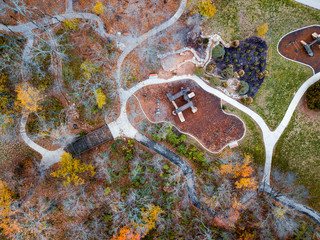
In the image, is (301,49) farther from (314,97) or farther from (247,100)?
(247,100)

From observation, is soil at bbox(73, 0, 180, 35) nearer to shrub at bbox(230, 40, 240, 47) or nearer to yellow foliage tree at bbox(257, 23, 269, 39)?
shrub at bbox(230, 40, 240, 47)

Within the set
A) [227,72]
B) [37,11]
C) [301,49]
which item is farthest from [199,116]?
[37,11]

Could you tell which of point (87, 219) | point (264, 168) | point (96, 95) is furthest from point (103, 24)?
point (264, 168)

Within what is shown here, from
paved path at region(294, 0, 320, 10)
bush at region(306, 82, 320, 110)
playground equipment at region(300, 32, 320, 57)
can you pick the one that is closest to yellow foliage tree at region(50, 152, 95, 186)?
bush at region(306, 82, 320, 110)

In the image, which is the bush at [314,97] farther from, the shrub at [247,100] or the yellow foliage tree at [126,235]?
the yellow foliage tree at [126,235]

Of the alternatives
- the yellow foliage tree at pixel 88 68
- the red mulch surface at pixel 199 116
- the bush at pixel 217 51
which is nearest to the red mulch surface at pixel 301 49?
the bush at pixel 217 51
